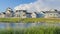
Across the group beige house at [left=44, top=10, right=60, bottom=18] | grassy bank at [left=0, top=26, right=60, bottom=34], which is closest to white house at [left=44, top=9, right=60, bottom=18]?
beige house at [left=44, top=10, right=60, bottom=18]

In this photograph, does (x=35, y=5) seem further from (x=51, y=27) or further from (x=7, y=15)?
(x=51, y=27)

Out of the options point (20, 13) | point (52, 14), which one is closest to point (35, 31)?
point (52, 14)

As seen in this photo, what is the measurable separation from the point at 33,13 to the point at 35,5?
520 centimetres

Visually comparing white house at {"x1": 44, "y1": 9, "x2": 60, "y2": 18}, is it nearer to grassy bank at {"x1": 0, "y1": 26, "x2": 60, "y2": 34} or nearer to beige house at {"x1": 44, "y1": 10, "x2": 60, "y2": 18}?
beige house at {"x1": 44, "y1": 10, "x2": 60, "y2": 18}

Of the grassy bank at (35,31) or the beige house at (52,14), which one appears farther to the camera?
the beige house at (52,14)

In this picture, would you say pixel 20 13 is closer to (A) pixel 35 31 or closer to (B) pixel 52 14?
(B) pixel 52 14

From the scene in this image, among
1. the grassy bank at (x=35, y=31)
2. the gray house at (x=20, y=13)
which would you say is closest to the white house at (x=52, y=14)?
the gray house at (x=20, y=13)

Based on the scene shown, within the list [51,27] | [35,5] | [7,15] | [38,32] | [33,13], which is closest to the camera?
[38,32]

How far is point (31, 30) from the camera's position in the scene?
9203mm

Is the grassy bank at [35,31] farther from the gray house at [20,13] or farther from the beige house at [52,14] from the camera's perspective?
the gray house at [20,13]

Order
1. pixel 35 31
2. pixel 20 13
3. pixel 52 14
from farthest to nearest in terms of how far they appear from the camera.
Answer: pixel 20 13
pixel 52 14
pixel 35 31

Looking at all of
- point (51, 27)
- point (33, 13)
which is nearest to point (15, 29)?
point (51, 27)

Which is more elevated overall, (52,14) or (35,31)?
(35,31)

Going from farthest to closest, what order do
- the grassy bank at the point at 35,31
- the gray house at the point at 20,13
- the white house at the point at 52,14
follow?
the gray house at the point at 20,13, the white house at the point at 52,14, the grassy bank at the point at 35,31
